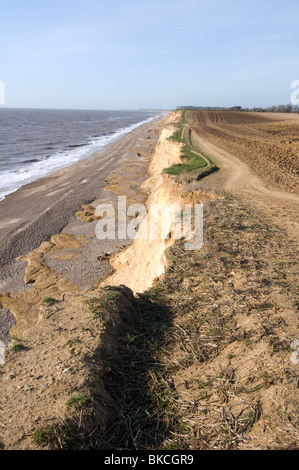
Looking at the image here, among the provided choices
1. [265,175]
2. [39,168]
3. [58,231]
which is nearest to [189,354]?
[265,175]

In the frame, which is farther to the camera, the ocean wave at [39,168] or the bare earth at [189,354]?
the ocean wave at [39,168]

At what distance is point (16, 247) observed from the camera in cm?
1628

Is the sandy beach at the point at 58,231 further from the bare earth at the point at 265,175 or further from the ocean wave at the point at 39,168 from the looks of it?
the bare earth at the point at 265,175

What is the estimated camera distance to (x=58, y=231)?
1817cm

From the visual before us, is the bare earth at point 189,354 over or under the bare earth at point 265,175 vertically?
under

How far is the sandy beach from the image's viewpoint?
12.8 metres

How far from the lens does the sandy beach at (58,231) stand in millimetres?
12789

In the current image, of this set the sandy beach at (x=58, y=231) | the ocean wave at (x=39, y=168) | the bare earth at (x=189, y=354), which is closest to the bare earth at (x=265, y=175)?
the bare earth at (x=189, y=354)

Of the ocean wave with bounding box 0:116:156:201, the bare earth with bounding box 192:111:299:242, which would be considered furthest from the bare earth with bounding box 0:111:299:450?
the ocean wave with bounding box 0:116:156:201

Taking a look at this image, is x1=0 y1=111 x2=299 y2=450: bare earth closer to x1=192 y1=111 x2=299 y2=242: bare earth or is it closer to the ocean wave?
x1=192 y1=111 x2=299 y2=242: bare earth

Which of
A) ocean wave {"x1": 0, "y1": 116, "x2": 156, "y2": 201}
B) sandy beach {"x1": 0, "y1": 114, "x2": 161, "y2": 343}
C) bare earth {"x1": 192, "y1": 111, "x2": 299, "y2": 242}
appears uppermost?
bare earth {"x1": 192, "y1": 111, "x2": 299, "y2": 242}

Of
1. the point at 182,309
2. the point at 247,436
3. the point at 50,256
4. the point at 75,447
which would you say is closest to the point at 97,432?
the point at 75,447

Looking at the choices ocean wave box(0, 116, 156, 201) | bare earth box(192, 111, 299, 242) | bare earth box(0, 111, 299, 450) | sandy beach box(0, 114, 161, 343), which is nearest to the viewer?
bare earth box(0, 111, 299, 450)

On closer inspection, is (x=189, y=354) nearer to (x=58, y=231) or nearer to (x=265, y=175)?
(x=265, y=175)
